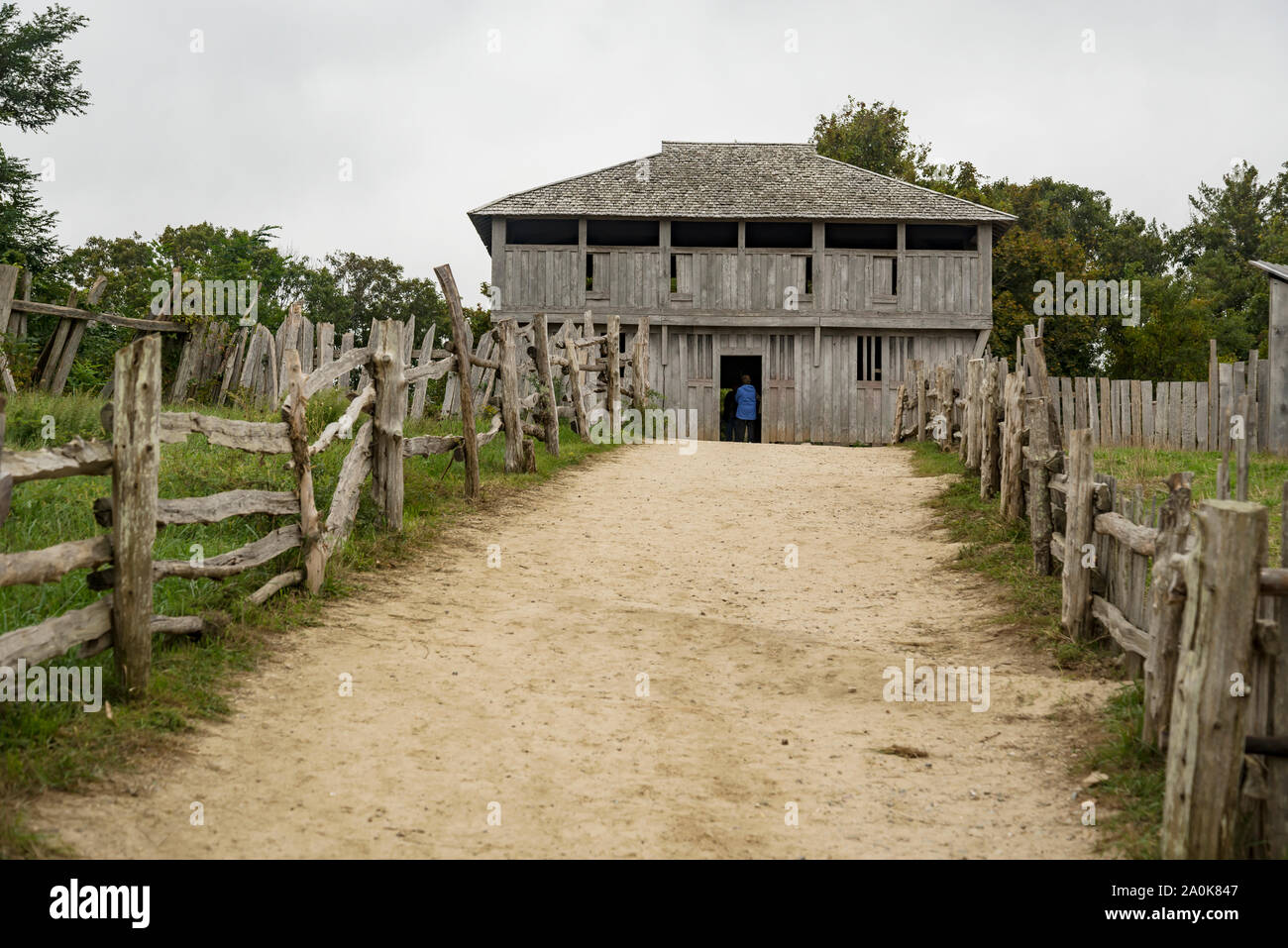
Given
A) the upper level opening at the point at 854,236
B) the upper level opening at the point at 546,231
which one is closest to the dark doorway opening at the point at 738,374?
the upper level opening at the point at 854,236

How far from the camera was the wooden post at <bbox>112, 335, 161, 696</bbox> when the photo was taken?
17.3 ft

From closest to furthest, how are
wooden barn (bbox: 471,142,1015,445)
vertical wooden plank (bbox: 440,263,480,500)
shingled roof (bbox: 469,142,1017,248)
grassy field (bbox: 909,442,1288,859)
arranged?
grassy field (bbox: 909,442,1288,859), vertical wooden plank (bbox: 440,263,480,500), shingled roof (bbox: 469,142,1017,248), wooden barn (bbox: 471,142,1015,445)

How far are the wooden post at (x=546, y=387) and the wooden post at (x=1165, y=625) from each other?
10033 mm

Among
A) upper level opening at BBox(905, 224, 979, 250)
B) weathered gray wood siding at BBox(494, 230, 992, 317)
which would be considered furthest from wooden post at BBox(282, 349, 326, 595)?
upper level opening at BBox(905, 224, 979, 250)

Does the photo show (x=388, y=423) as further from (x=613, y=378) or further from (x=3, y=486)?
(x=613, y=378)

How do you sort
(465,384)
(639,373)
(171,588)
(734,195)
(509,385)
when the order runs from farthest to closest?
(734,195), (639,373), (509,385), (465,384), (171,588)

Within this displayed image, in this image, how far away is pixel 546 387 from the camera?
1470 centimetres

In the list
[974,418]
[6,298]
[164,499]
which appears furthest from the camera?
[974,418]

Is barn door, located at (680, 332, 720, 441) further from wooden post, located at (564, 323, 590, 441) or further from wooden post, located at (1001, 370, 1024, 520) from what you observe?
wooden post, located at (1001, 370, 1024, 520)

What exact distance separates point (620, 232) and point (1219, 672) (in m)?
24.6

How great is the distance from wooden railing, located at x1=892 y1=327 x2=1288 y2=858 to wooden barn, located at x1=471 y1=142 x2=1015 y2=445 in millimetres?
17880

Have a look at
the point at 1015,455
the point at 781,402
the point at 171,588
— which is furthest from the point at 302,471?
the point at 781,402

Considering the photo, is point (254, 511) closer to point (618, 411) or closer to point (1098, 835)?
point (1098, 835)
